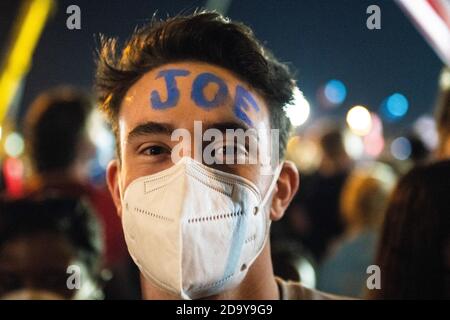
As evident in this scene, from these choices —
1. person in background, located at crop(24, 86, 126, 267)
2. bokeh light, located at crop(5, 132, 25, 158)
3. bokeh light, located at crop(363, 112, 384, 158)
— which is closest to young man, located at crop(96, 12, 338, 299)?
person in background, located at crop(24, 86, 126, 267)

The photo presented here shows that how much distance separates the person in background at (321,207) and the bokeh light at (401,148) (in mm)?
421

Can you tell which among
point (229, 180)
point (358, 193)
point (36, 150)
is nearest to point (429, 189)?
point (229, 180)

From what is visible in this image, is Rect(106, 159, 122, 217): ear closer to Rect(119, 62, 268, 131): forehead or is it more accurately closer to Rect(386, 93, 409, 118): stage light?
Rect(119, 62, 268, 131): forehead

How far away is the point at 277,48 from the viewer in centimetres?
239

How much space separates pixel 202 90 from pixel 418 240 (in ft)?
2.79

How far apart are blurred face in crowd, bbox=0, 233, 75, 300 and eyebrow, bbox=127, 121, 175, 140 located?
637 millimetres

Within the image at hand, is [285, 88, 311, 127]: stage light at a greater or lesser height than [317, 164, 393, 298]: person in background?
greater

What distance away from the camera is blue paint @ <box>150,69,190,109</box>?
2.07m

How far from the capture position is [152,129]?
2.08 metres

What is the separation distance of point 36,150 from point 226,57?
1.43 meters

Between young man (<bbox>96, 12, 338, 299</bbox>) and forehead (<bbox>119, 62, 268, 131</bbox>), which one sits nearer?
young man (<bbox>96, 12, 338, 299</bbox>)

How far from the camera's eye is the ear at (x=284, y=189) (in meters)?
2.19

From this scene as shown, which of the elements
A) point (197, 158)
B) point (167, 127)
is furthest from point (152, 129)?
point (197, 158)

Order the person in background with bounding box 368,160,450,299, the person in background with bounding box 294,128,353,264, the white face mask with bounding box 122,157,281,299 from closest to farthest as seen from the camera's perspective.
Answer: the white face mask with bounding box 122,157,281,299 < the person in background with bounding box 368,160,450,299 < the person in background with bounding box 294,128,353,264
